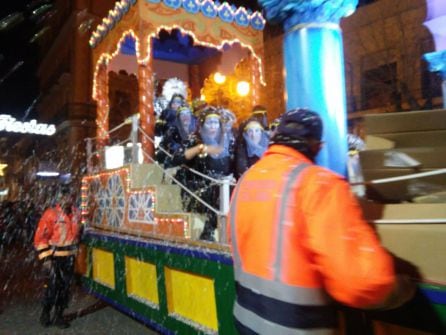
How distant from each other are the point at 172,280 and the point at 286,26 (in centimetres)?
300

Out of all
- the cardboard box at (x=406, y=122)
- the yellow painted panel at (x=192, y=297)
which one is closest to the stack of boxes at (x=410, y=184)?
the cardboard box at (x=406, y=122)

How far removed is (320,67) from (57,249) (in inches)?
195

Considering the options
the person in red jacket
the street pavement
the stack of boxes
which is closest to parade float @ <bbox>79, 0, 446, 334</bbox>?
the stack of boxes

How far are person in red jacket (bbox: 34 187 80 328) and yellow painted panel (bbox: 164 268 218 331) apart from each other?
2.37 meters

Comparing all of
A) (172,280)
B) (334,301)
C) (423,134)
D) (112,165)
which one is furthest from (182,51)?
(334,301)

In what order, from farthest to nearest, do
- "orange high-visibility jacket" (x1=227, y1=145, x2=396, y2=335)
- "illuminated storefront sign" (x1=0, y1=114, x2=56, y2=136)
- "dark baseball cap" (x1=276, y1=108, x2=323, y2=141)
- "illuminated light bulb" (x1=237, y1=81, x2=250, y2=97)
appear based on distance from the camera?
"illuminated storefront sign" (x1=0, y1=114, x2=56, y2=136) < "illuminated light bulb" (x1=237, y1=81, x2=250, y2=97) < "dark baseball cap" (x1=276, y1=108, x2=323, y2=141) < "orange high-visibility jacket" (x1=227, y1=145, x2=396, y2=335)

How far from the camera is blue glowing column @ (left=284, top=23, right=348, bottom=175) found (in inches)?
138

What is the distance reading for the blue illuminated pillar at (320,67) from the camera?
3502 millimetres

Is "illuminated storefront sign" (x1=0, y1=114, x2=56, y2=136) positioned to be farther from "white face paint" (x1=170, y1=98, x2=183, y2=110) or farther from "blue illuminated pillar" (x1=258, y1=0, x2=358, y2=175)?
"blue illuminated pillar" (x1=258, y1=0, x2=358, y2=175)

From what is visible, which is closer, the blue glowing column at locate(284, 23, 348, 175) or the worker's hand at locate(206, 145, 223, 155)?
the blue glowing column at locate(284, 23, 348, 175)

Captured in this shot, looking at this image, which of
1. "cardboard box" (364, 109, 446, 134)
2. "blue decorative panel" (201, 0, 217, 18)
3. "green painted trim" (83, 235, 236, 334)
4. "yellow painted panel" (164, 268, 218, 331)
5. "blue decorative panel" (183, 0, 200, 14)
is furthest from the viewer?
"blue decorative panel" (201, 0, 217, 18)

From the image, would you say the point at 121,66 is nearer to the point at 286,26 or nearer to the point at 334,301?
the point at 286,26

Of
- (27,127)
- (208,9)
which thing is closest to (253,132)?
(208,9)

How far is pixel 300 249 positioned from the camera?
1840mm
